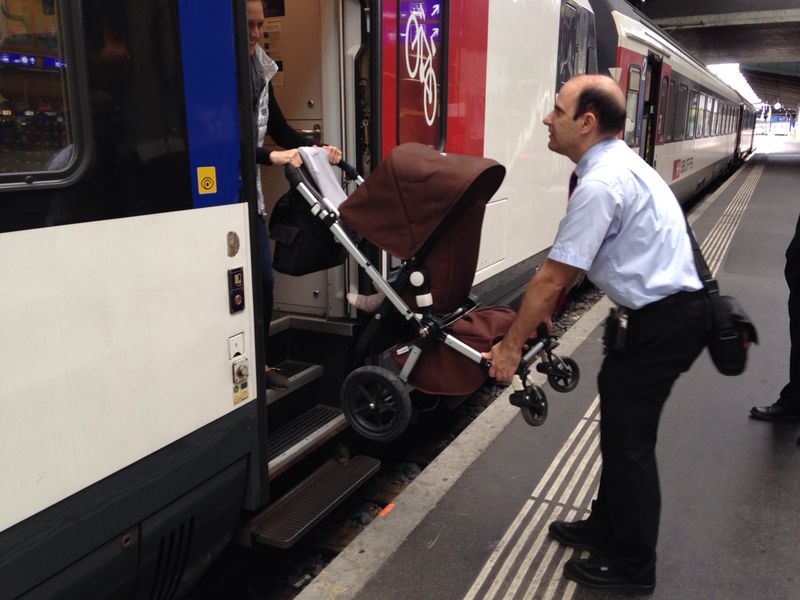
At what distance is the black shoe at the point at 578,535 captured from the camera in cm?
295

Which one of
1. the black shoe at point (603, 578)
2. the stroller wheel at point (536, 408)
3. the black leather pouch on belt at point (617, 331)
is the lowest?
the black shoe at point (603, 578)

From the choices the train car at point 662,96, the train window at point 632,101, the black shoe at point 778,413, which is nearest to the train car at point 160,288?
the black shoe at point 778,413

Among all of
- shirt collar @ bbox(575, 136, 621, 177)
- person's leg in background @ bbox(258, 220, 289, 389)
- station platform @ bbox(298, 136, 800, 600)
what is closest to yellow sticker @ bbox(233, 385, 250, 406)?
person's leg in background @ bbox(258, 220, 289, 389)

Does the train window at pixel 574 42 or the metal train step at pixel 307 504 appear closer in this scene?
the metal train step at pixel 307 504

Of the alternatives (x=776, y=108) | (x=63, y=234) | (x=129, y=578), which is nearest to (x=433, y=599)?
(x=129, y=578)

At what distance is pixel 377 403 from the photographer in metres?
2.99

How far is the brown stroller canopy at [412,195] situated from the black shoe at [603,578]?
54.7 inches

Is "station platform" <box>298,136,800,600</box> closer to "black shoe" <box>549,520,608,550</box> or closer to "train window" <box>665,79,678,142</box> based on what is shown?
"black shoe" <box>549,520,608,550</box>

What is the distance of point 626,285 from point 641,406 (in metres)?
0.44

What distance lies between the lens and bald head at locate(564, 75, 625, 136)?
243 cm

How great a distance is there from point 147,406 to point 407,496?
5.24 feet

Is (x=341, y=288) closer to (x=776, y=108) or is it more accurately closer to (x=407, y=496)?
(x=407, y=496)

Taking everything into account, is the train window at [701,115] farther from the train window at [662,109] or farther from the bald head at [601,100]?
the bald head at [601,100]

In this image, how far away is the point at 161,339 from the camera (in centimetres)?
216
